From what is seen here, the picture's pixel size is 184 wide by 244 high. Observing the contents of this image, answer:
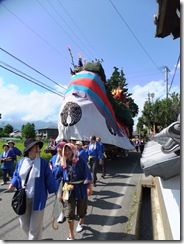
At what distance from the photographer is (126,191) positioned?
754 centimetres

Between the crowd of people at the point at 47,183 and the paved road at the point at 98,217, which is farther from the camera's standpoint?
the paved road at the point at 98,217

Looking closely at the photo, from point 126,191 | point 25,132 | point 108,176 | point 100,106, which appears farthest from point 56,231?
point 25,132

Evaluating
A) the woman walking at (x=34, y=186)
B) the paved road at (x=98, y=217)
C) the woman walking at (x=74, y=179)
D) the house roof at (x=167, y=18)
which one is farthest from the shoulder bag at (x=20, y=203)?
the house roof at (x=167, y=18)

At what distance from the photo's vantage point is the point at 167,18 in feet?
12.5

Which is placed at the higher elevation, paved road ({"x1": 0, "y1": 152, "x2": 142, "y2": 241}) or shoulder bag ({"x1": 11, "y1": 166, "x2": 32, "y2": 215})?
shoulder bag ({"x1": 11, "y1": 166, "x2": 32, "y2": 215})

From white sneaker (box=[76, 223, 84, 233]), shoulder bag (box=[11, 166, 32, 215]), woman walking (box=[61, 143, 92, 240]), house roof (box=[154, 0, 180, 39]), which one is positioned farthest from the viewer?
white sneaker (box=[76, 223, 84, 233])

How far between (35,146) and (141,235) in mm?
2954

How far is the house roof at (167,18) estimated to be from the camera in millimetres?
3299

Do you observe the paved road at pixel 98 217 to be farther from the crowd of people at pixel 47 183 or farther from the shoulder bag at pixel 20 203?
the shoulder bag at pixel 20 203

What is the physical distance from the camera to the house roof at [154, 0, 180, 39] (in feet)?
10.8

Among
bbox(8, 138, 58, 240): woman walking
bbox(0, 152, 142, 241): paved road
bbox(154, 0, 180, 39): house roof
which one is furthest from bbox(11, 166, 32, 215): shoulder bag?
bbox(154, 0, 180, 39): house roof

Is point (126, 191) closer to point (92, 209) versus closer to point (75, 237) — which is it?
point (92, 209)

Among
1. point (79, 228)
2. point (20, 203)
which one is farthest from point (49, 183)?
point (79, 228)

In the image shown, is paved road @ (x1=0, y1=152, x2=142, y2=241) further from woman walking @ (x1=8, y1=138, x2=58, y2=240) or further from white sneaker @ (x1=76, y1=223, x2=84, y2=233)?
woman walking @ (x1=8, y1=138, x2=58, y2=240)
